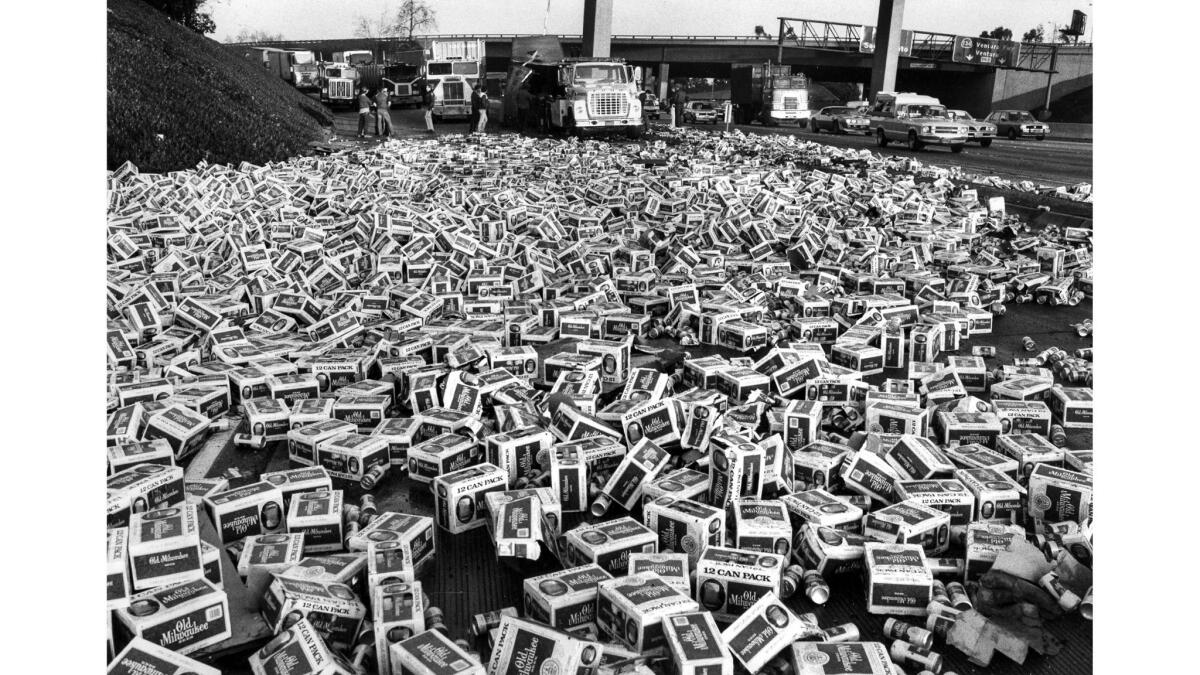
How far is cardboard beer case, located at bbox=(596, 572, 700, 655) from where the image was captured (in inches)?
120

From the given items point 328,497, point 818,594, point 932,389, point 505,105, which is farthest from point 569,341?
point 505,105

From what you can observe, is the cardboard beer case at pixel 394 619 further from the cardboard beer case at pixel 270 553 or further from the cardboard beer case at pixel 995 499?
the cardboard beer case at pixel 995 499

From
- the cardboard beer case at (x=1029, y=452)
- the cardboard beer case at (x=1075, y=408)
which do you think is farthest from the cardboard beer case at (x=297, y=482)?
the cardboard beer case at (x=1075, y=408)

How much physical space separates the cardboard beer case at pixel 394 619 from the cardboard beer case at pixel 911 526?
77.7 inches

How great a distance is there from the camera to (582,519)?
4.38m

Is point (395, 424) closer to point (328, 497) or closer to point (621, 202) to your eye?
point (328, 497)

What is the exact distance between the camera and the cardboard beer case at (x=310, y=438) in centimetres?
475

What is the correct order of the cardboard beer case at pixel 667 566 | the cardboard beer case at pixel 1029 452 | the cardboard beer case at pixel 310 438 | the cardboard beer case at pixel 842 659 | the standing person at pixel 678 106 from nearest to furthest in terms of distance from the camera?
the cardboard beer case at pixel 842 659, the cardboard beer case at pixel 667 566, the cardboard beer case at pixel 1029 452, the cardboard beer case at pixel 310 438, the standing person at pixel 678 106

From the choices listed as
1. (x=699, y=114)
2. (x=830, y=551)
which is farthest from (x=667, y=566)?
(x=699, y=114)

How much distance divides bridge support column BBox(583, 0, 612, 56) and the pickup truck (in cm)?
1814

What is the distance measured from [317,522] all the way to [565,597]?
49.8 inches

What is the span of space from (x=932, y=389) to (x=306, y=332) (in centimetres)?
453

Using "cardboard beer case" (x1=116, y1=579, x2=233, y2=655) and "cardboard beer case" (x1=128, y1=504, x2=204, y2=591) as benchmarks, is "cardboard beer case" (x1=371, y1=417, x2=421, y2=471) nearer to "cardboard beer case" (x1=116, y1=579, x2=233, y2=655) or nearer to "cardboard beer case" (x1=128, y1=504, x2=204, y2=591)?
A: "cardboard beer case" (x1=128, y1=504, x2=204, y2=591)

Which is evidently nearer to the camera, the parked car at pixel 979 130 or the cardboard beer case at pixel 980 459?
the cardboard beer case at pixel 980 459
